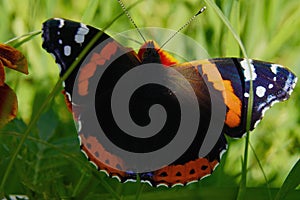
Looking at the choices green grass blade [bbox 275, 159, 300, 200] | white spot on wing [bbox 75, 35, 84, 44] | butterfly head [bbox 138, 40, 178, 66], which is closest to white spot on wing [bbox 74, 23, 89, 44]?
white spot on wing [bbox 75, 35, 84, 44]

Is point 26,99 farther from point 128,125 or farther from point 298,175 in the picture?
point 298,175

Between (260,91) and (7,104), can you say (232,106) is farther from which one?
(7,104)

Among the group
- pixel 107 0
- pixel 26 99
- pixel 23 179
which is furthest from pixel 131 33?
pixel 23 179

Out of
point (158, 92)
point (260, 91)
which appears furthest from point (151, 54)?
point (260, 91)

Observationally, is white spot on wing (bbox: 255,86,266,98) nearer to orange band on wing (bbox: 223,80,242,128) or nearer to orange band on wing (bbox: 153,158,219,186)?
orange band on wing (bbox: 223,80,242,128)

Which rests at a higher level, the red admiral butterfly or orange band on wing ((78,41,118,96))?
orange band on wing ((78,41,118,96))

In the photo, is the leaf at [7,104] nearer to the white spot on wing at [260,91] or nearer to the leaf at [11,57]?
the leaf at [11,57]

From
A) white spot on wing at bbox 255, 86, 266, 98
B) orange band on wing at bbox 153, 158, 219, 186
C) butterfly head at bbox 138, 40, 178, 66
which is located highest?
butterfly head at bbox 138, 40, 178, 66
